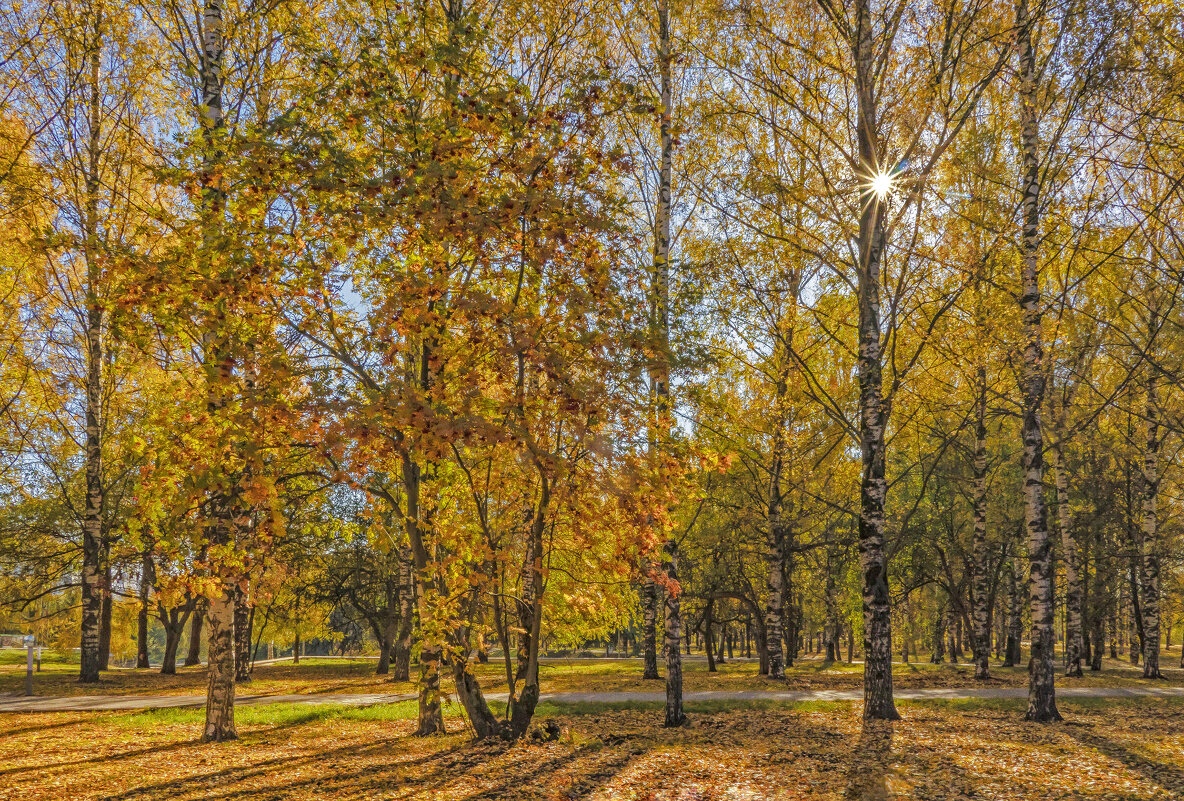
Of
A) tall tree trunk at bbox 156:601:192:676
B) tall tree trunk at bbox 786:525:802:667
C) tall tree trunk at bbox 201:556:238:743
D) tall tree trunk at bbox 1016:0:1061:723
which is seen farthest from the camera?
tall tree trunk at bbox 156:601:192:676

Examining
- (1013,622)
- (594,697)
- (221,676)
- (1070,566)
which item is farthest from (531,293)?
(1013,622)

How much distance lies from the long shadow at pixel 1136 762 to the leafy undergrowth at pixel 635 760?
0.03 m

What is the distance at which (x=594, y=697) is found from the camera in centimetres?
1540

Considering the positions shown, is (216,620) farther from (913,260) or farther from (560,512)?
(913,260)

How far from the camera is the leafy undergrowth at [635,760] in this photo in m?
6.80

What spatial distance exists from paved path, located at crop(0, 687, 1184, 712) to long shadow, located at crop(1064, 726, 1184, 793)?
489 centimetres

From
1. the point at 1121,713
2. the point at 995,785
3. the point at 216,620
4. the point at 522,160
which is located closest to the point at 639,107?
the point at 522,160

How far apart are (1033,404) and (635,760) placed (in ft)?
28.5

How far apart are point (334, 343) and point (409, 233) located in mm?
1898

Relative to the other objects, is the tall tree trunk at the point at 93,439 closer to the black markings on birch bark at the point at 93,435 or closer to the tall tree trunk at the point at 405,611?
the black markings on birch bark at the point at 93,435

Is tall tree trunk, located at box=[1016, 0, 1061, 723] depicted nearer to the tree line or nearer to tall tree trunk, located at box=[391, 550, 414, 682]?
the tree line

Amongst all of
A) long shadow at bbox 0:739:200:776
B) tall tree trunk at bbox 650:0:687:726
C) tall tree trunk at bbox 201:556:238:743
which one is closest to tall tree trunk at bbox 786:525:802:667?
tall tree trunk at bbox 650:0:687:726

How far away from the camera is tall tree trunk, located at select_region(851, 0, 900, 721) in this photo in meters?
10.3

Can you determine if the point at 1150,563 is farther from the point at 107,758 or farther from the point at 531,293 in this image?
the point at 107,758
